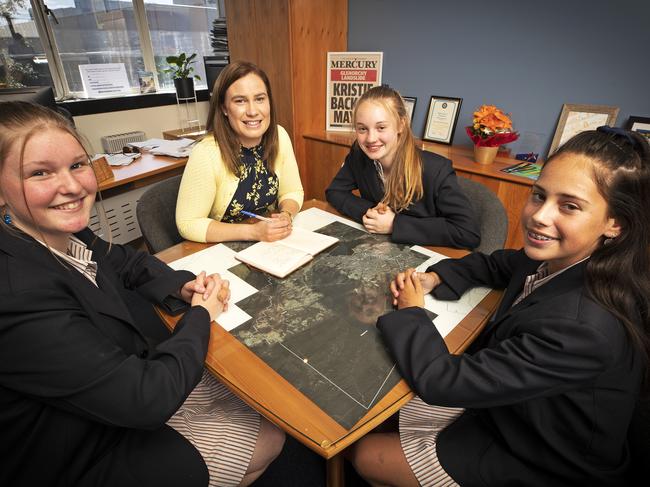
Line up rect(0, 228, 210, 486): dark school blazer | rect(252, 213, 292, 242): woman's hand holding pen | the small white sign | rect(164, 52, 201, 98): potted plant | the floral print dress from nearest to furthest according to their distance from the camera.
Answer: rect(0, 228, 210, 486): dark school blazer
rect(252, 213, 292, 242): woman's hand holding pen
the floral print dress
the small white sign
rect(164, 52, 201, 98): potted plant

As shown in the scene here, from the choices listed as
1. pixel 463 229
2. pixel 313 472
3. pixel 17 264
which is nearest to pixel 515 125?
pixel 463 229

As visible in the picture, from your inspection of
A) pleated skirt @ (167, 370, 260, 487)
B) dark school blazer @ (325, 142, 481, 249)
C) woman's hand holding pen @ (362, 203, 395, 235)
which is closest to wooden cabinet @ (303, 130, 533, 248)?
dark school blazer @ (325, 142, 481, 249)

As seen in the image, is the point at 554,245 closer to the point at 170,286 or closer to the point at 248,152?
the point at 170,286

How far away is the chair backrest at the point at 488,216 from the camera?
1.35 metres

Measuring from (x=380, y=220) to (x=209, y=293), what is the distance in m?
0.66

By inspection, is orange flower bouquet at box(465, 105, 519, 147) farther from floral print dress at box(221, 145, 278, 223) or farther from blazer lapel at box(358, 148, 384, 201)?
floral print dress at box(221, 145, 278, 223)

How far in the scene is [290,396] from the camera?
702mm

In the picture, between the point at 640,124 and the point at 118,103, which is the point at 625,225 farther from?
the point at 118,103

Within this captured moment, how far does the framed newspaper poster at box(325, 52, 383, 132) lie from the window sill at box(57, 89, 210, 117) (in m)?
1.27

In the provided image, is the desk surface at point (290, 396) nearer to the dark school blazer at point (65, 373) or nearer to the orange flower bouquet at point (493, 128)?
the dark school blazer at point (65, 373)

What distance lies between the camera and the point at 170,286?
39.0 inches

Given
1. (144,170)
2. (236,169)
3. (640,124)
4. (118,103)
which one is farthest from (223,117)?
(640,124)

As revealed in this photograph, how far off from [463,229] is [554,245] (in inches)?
18.6

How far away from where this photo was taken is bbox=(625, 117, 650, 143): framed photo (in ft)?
6.04
